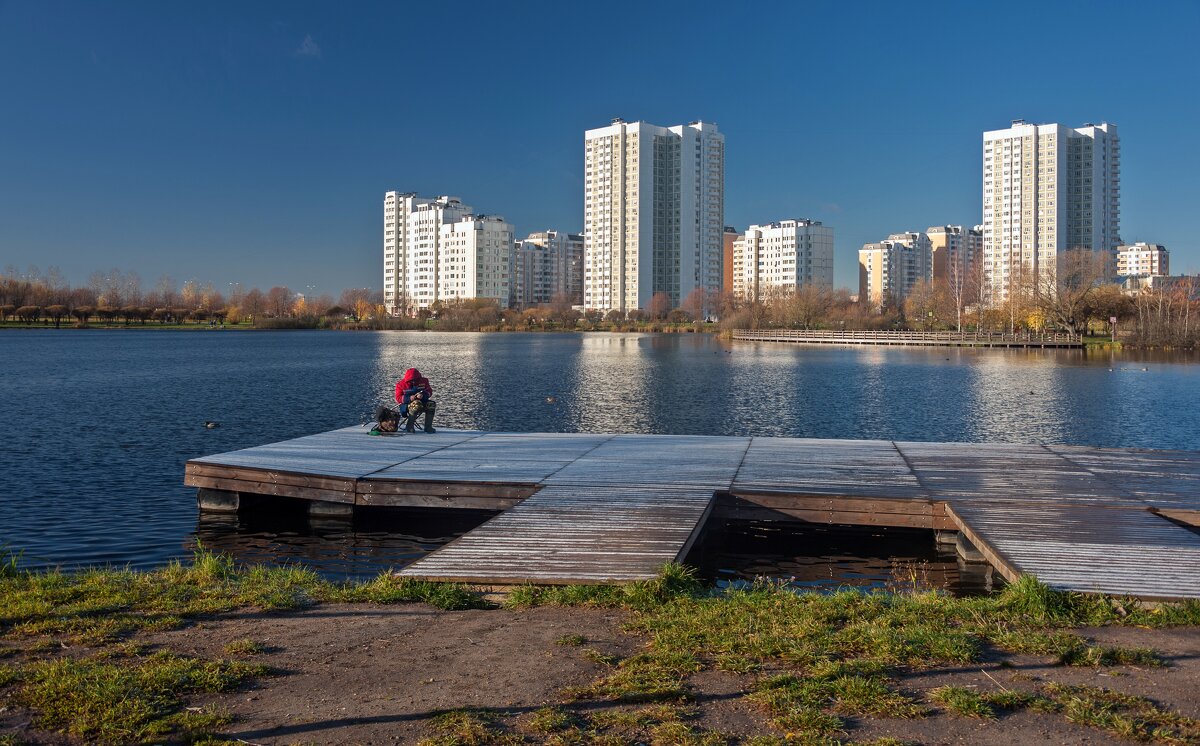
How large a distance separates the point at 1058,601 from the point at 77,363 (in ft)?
229

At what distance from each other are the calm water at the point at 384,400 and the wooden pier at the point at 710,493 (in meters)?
0.92

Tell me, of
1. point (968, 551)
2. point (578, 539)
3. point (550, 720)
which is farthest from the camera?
point (968, 551)

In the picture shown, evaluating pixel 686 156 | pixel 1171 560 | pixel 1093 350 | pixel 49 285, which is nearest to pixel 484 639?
pixel 1171 560

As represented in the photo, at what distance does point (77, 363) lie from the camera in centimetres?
6538

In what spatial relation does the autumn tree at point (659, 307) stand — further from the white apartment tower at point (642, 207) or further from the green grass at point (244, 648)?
the green grass at point (244, 648)

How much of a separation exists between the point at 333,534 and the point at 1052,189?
18249 cm

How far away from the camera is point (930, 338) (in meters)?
100

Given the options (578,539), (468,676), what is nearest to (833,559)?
(578,539)

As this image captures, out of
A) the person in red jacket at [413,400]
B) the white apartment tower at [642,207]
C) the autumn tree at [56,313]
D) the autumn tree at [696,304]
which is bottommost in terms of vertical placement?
the person in red jacket at [413,400]

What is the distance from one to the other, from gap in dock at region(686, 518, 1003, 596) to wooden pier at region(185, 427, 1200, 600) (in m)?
0.56

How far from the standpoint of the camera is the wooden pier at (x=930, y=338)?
91000 millimetres

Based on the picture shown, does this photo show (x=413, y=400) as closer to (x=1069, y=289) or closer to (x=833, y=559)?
(x=833, y=559)

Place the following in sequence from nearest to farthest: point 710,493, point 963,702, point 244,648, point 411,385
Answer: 1. point 963,702
2. point 244,648
3. point 710,493
4. point 411,385

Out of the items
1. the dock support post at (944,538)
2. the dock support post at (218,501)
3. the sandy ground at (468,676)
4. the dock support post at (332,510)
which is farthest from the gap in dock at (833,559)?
the dock support post at (218,501)
